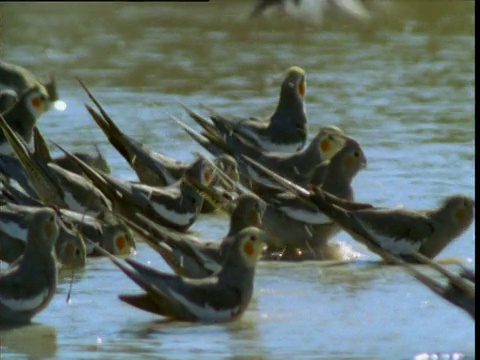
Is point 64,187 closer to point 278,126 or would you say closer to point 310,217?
point 310,217

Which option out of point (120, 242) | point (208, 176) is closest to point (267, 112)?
point (208, 176)

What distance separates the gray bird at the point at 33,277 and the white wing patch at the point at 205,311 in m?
0.65

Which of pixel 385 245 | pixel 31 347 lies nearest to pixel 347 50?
pixel 385 245

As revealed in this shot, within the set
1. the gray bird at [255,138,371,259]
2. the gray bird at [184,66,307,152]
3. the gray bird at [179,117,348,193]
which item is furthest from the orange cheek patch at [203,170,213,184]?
the gray bird at [184,66,307,152]

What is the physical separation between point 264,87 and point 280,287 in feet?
27.9

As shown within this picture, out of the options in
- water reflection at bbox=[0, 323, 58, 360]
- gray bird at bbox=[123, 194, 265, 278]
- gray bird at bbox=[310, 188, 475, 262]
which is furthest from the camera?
gray bird at bbox=[310, 188, 475, 262]

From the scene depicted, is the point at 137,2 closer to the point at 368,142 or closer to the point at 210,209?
the point at 368,142

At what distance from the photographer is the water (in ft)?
24.6

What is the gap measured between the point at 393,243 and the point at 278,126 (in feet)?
9.56

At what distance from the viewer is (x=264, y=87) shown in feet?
55.9

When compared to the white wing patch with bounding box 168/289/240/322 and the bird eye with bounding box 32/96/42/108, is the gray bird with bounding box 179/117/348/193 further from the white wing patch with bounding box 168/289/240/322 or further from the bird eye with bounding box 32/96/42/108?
the white wing patch with bounding box 168/289/240/322

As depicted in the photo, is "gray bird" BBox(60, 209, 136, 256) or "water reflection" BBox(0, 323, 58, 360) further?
"gray bird" BBox(60, 209, 136, 256)

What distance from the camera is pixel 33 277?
7895mm

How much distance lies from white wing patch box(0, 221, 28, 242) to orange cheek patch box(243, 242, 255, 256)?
1.44 meters
